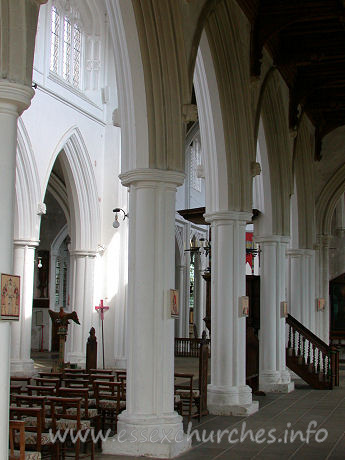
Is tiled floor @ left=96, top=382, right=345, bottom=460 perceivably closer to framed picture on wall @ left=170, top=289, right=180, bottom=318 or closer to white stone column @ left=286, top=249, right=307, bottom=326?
framed picture on wall @ left=170, top=289, right=180, bottom=318

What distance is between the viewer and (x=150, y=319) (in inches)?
347

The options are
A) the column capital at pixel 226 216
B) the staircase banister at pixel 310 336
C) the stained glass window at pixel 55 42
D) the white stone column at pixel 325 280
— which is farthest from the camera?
the white stone column at pixel 325 280

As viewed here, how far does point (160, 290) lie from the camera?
8945mm

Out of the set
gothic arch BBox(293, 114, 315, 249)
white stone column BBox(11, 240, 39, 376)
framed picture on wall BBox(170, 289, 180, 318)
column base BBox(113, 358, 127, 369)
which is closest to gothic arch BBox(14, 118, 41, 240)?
white stone column BBox(11, 240, 39, 376)

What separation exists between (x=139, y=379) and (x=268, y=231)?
7395 mm

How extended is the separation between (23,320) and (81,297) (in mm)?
3073

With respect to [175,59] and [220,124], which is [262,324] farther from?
[175,59]

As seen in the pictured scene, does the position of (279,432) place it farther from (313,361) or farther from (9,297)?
(313,361)

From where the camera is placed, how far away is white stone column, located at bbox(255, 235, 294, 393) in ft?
49.2

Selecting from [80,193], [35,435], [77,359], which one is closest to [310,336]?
[77,359]

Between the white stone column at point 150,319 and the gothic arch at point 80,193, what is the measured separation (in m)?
12.2

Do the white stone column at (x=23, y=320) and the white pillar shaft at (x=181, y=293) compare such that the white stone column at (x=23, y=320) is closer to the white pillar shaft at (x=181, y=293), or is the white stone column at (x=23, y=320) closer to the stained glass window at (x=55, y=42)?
the stained glass window at (x=55, y=42)

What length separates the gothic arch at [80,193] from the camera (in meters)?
21.1

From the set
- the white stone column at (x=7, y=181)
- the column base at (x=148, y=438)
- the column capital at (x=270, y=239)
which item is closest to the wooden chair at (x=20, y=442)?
the white stone column at (x=7, y=181)
